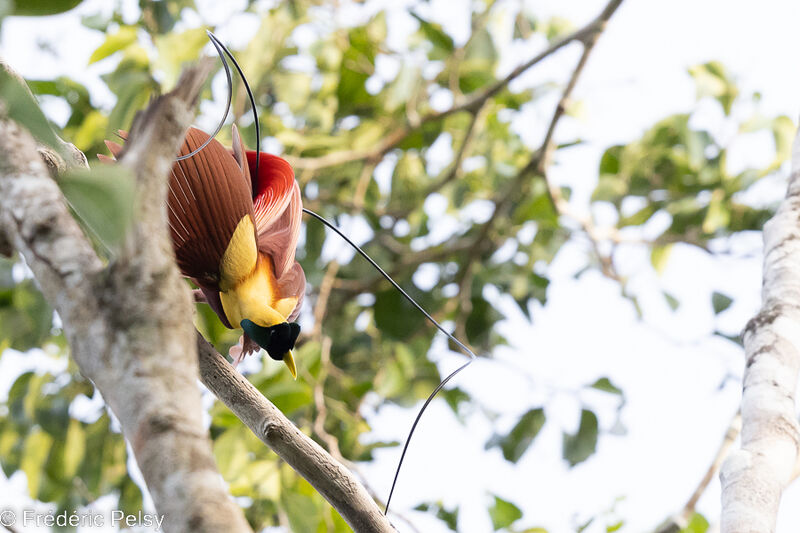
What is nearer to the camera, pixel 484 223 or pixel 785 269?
pixel 785 269

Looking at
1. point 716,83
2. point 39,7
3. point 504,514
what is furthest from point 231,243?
point 716,83

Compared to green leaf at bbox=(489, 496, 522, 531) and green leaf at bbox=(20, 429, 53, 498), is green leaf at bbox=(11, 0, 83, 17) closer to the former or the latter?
green leaf at bbox=(489, 496, 522, 531)

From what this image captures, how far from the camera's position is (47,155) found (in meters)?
0.27

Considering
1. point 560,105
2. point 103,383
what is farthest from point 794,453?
point 560,105

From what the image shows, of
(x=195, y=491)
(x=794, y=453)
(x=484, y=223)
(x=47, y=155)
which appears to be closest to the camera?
(x=195, y=491)

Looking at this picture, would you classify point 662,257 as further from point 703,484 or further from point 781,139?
point 703,484

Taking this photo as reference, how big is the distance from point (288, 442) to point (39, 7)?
19 cm

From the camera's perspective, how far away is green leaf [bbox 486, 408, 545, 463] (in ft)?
3.03

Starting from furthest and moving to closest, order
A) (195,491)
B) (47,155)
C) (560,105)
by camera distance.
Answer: (560,105), (47,155), (195,491)

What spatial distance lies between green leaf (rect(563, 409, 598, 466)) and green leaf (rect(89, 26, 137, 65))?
0.71 m

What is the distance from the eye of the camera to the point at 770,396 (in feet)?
1.31

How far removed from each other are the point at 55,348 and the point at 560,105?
2.53 ft

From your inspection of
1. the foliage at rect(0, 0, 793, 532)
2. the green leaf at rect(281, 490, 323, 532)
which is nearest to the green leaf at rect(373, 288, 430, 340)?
the foliage at rect(0, 0, 793, 532)

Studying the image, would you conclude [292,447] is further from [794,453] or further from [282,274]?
[794,453]
